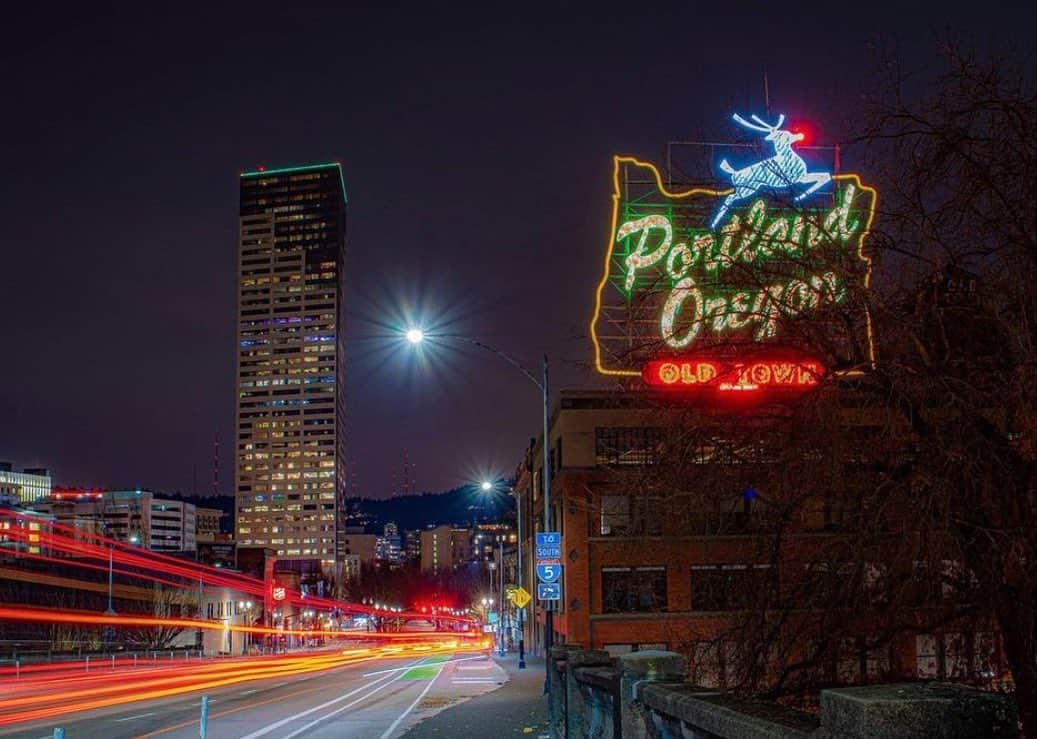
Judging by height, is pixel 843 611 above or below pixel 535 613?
above

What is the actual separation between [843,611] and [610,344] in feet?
78.3

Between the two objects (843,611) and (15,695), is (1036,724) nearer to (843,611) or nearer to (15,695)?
(843,611)

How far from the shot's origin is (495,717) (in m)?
Result: 24.5

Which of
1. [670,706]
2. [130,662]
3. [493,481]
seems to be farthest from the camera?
[130,662]

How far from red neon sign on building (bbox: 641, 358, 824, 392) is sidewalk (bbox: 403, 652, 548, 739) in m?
10.6

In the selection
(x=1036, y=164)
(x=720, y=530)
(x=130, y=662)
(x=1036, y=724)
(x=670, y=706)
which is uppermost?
(x=1036, y=164)

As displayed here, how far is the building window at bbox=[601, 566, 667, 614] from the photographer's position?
45.2 m

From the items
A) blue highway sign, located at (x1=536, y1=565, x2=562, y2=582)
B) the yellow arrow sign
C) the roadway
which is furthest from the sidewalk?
the yellow arrow sign

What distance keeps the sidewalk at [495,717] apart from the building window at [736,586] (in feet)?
30.0

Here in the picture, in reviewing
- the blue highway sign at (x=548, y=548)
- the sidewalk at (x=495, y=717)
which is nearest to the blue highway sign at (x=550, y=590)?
the blue highway sign at (x=548, y=548)

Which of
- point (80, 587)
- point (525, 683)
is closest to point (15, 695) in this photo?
point (525, 683)

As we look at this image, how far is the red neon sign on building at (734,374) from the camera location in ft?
36.5

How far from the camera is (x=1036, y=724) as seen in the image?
361 inches

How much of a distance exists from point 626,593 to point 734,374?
3595cm
